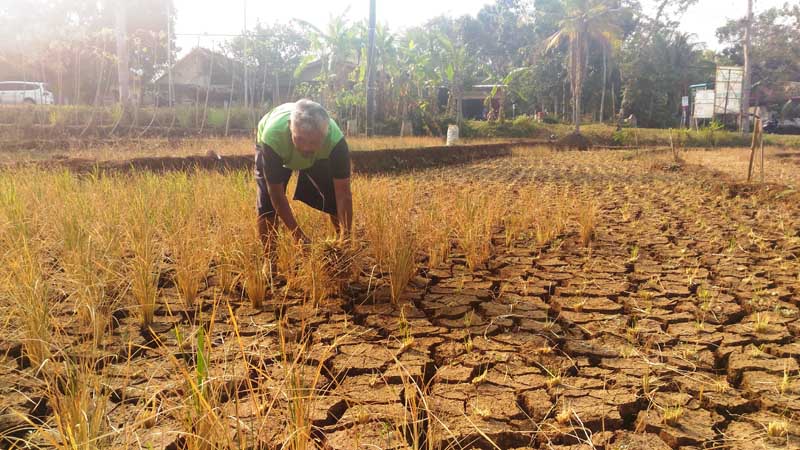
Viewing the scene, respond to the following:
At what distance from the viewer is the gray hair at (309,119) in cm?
275

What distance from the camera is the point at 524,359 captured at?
2.16 metres

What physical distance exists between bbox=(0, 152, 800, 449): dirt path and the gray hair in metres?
0.81

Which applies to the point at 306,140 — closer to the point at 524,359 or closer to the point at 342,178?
the point at 342,178

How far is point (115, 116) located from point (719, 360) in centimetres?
1358

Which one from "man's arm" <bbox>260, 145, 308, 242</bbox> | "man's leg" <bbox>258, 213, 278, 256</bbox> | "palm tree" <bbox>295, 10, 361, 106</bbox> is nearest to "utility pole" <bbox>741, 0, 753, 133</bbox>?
"palm tree" <bbox>295, 10, 361, 106</bbox>

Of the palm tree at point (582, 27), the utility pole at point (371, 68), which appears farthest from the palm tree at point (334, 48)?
the palm tree at point (582, 27)

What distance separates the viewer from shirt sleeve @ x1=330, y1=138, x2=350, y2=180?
124 inches

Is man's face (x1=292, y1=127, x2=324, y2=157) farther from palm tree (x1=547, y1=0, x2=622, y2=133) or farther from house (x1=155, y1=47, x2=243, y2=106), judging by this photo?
house (x1=155, y1=47, x2=243, y2=106)

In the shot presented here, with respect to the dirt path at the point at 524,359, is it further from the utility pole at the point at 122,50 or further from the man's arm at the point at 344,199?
the utility pole at the point at 122,50

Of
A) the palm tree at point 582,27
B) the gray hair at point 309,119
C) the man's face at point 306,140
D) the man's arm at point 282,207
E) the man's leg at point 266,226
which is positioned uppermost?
the palm tree at point 582,27

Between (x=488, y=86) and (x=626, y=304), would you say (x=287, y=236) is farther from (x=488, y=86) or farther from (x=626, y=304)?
(x=488, y=86)

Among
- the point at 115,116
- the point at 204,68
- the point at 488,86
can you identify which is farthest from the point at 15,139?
the point at 488,86

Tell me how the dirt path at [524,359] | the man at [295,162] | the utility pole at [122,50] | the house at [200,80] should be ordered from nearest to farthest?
the dirt path at [524,359]
the man at [295,162]
the utility pole at [122,50]
the house at [200,80]

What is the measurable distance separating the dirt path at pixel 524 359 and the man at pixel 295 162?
561 millimetres
